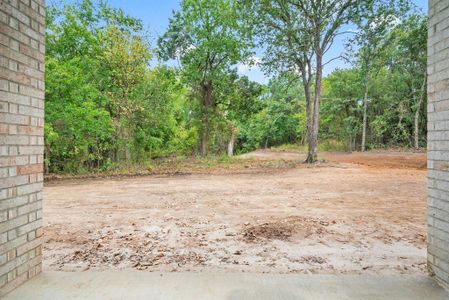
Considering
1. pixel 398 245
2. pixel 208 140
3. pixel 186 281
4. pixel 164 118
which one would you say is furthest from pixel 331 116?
pixel 186 281

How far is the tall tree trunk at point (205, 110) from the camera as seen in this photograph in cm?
1939

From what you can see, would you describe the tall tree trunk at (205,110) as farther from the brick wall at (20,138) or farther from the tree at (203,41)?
the brick wall at (20,138)

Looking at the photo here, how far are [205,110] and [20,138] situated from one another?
17.2 metres

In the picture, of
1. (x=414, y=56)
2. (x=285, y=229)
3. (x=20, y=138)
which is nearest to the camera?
(x=20, y=138)

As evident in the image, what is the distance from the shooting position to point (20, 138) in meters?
2.30

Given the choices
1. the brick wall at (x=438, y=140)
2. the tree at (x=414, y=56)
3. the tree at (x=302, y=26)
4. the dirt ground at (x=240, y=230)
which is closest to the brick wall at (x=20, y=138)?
the dirt ground at (x=240, y=230)

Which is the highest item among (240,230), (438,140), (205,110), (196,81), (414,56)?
(414,56)

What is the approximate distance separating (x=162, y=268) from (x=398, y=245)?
2835 mm

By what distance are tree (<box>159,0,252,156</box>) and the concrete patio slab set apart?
16.8 metres

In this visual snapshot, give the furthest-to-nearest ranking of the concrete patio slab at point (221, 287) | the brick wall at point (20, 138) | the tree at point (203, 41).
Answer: the tree at point (203, 41)
the concrete patio slab at point (221, 287)
the brick wall at point (20, 138)

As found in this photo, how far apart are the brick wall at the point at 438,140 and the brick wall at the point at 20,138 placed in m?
3.33

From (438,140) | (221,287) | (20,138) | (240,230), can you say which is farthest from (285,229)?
(20,138)

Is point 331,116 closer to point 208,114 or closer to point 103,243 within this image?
point 208,114

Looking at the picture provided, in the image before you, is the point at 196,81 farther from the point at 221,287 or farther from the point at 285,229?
the point at 221,287
